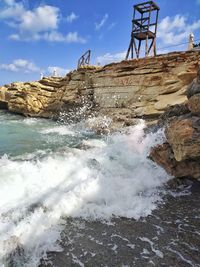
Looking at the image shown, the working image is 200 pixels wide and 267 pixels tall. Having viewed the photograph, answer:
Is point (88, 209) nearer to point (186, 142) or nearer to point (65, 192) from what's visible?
point (65, 192)

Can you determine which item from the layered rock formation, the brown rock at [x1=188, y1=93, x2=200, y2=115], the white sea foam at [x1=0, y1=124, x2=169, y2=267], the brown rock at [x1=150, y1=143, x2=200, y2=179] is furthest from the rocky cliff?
the white sea foam at [x1=0, y1=124, x2=169, y2=267]

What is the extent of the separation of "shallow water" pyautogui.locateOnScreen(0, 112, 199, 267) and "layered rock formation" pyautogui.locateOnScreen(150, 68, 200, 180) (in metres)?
0.39

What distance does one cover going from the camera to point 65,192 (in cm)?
593

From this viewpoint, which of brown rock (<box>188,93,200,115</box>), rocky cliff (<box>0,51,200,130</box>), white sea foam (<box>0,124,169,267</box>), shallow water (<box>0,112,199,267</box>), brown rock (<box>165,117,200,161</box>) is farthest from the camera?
rocky cliff (<box>0,51,200,130</box>)

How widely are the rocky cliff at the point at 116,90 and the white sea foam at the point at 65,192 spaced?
5.58 metres

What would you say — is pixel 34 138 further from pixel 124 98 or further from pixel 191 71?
pixel 191 71

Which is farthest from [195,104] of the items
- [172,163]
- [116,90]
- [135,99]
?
[116,90]

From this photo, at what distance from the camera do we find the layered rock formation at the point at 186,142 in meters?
6.20

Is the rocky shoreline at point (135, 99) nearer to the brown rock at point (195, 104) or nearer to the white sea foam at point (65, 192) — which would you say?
the brown rock at point (195, 104)

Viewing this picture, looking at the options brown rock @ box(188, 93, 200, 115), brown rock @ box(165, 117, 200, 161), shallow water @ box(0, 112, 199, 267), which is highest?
brown rock @ box(188, 93, 200, 115)

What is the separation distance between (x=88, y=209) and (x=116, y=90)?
12.5 metres

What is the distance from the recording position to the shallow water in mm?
4023

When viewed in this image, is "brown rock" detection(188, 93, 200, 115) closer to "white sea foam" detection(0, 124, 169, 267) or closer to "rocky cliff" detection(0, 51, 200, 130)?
"white sea foam" detection(0, 124, 169, 267)

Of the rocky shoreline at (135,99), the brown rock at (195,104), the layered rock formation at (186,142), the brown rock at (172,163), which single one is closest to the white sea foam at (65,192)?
the brown rock at (172,163)
